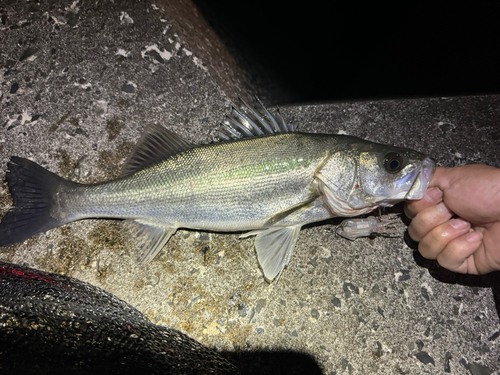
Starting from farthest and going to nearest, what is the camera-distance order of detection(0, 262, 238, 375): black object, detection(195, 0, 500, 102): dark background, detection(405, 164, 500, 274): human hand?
detection(195, 0, 500, 102): dark background < detection(405, 164, 500, 274): human hand < detection(0, 262, 238, 375): black object

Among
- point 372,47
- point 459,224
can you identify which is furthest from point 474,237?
point 372,47

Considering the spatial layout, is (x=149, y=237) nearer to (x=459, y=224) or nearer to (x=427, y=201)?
(x=427, y=201)

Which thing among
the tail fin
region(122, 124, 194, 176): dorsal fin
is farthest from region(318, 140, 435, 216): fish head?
the tail fin

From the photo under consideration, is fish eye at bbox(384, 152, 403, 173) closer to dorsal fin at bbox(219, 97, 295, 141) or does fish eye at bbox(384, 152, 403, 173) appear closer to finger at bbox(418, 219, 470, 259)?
finger at bbox(418, 219, 470, 259)

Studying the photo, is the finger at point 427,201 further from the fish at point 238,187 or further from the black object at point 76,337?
the black object at point 76,337

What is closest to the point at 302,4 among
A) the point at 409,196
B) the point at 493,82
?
the point at 493,82

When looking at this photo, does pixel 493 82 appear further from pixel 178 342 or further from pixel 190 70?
pixel 178 342
